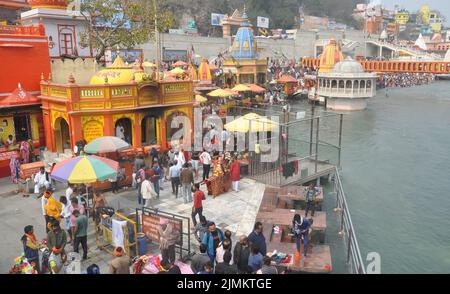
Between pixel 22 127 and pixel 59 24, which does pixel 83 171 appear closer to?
pixel 22 127

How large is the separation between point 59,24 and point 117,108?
969cm

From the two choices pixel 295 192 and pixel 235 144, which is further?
pixel 235 144

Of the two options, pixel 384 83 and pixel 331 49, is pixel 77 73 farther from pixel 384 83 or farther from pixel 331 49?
pixel 384 83

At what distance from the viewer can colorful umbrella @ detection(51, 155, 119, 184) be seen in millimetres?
10742

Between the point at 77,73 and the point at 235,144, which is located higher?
the point at 77,73

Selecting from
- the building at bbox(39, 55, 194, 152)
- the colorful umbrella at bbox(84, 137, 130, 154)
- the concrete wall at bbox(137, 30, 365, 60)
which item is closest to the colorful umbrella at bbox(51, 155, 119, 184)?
the colorful umbrella at bbox(84, 137, 130, 154)

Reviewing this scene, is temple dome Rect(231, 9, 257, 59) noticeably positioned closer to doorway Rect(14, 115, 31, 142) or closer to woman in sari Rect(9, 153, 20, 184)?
doorway Rect(14, 115, 31, 142)

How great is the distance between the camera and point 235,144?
769 inches

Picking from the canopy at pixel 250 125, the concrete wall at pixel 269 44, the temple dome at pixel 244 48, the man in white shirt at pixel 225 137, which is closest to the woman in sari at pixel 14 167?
the man in white shirt at pixel 225 137

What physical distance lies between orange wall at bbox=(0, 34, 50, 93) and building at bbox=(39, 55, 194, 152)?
1.28 m

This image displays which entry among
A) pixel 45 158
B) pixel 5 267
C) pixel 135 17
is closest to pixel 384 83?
A: pixel 135 17
